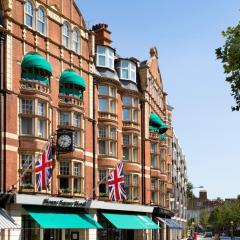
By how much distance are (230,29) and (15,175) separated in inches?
829

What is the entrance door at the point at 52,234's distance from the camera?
45000mm

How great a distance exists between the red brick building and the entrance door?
0.46 feet

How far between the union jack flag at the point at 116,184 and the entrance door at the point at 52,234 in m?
5.42

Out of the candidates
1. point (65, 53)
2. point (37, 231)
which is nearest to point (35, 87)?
point (65, 53)

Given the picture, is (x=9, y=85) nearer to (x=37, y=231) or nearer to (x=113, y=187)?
(x=37, y=231)

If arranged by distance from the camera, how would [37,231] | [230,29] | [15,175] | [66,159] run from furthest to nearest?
1. [66,159]
2. [37,231]
3. [15,175]
4. [230,29]

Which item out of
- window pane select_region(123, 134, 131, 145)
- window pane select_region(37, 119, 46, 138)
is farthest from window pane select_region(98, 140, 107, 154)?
window pane select_region(37, 119, 46, 138)

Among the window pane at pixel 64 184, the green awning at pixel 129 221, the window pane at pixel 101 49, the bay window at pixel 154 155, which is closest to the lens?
the window pane at pixel 64 184

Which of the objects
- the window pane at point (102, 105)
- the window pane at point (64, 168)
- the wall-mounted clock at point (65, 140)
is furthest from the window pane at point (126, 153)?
the wall-mounted clock at point (65, 140)

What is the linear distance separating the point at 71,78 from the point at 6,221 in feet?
45.1

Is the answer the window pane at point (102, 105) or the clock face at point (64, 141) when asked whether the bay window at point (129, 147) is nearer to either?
the window pane at point (102, 105)

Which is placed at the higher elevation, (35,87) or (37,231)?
(35,87)

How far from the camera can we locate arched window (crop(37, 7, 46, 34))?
1773 inches

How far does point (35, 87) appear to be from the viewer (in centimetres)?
4272
